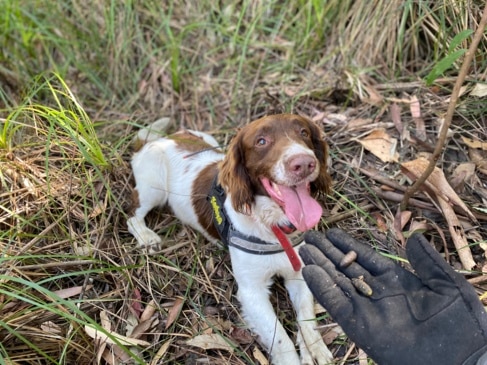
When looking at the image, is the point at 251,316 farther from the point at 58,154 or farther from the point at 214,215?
the point at 58,154

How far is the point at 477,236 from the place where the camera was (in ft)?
9.89

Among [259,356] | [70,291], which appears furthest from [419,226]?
[70,291]

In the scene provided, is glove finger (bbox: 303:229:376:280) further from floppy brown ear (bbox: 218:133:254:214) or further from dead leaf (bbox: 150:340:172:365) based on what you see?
dead leaf (bbox: 150:340:172:365)

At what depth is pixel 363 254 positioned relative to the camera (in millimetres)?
2570

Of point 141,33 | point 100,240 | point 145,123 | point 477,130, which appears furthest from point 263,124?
point 141,33

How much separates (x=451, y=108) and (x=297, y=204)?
39.7 inches

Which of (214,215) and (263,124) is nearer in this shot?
(263,124)

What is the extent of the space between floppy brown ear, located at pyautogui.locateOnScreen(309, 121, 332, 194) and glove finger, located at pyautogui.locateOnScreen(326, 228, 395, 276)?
0.40 metres

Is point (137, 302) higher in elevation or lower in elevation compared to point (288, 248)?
lower

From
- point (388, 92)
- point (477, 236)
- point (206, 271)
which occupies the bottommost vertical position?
point (206, 271)

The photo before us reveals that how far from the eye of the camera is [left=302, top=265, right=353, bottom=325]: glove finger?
2.32 m

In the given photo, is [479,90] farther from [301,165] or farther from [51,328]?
[51,328]

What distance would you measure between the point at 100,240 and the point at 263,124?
147cm

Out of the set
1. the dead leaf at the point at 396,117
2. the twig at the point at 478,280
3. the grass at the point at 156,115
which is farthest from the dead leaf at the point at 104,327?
the dead leaf at the point at 396,117
